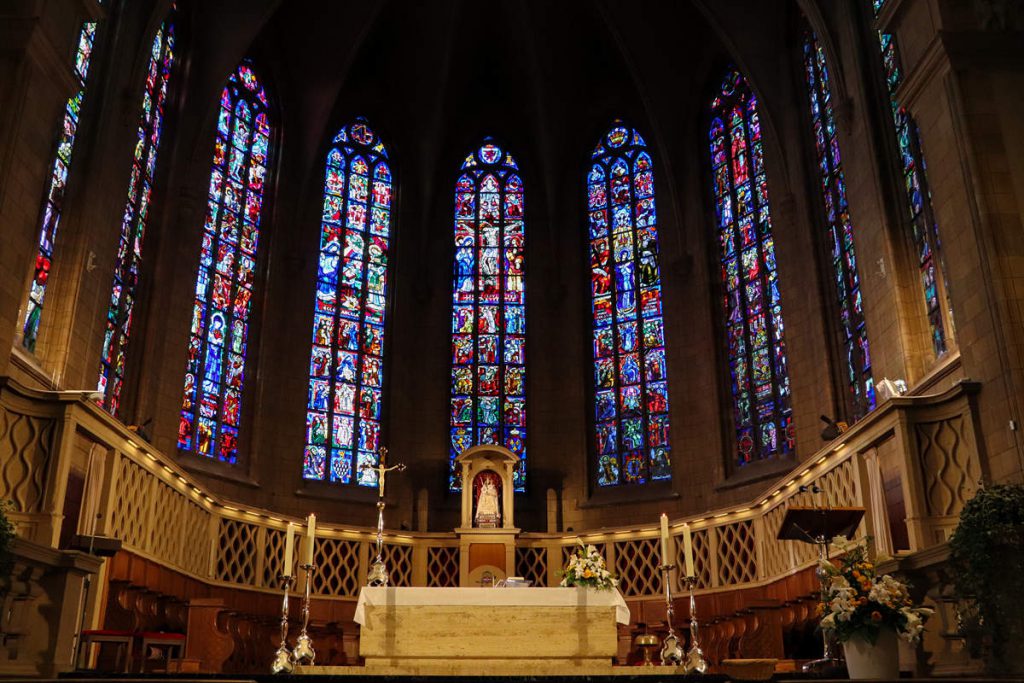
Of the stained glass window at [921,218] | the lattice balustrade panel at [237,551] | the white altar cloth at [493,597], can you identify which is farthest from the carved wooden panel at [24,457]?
the stained glass window at [921,218]

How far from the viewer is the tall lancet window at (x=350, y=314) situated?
753 inches

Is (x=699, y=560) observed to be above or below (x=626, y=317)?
below

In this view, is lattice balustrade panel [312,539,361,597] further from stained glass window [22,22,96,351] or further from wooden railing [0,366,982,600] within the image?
stained glass window [22,22,96,351]

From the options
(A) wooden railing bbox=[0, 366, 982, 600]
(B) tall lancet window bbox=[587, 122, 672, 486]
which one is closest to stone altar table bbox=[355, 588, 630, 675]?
(A) wooden railing bbox=[0, 366, 982, 600]

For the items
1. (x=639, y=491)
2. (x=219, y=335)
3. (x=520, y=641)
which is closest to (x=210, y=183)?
Result: (x=219, y=335)

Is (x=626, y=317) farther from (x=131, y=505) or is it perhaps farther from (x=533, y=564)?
(x=131, y=505)

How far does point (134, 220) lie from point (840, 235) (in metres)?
11.7

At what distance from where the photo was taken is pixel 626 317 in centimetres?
2041

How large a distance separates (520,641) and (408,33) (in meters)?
16.0

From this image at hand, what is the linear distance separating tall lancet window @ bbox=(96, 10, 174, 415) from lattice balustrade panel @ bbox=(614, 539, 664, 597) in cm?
888

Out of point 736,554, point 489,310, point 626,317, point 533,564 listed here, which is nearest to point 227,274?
point 489,310

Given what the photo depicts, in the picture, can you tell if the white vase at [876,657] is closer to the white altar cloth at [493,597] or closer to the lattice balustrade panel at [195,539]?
the white altar cloth at [493,597]

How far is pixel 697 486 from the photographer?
18250 millimetres

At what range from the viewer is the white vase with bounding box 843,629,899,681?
669cm
